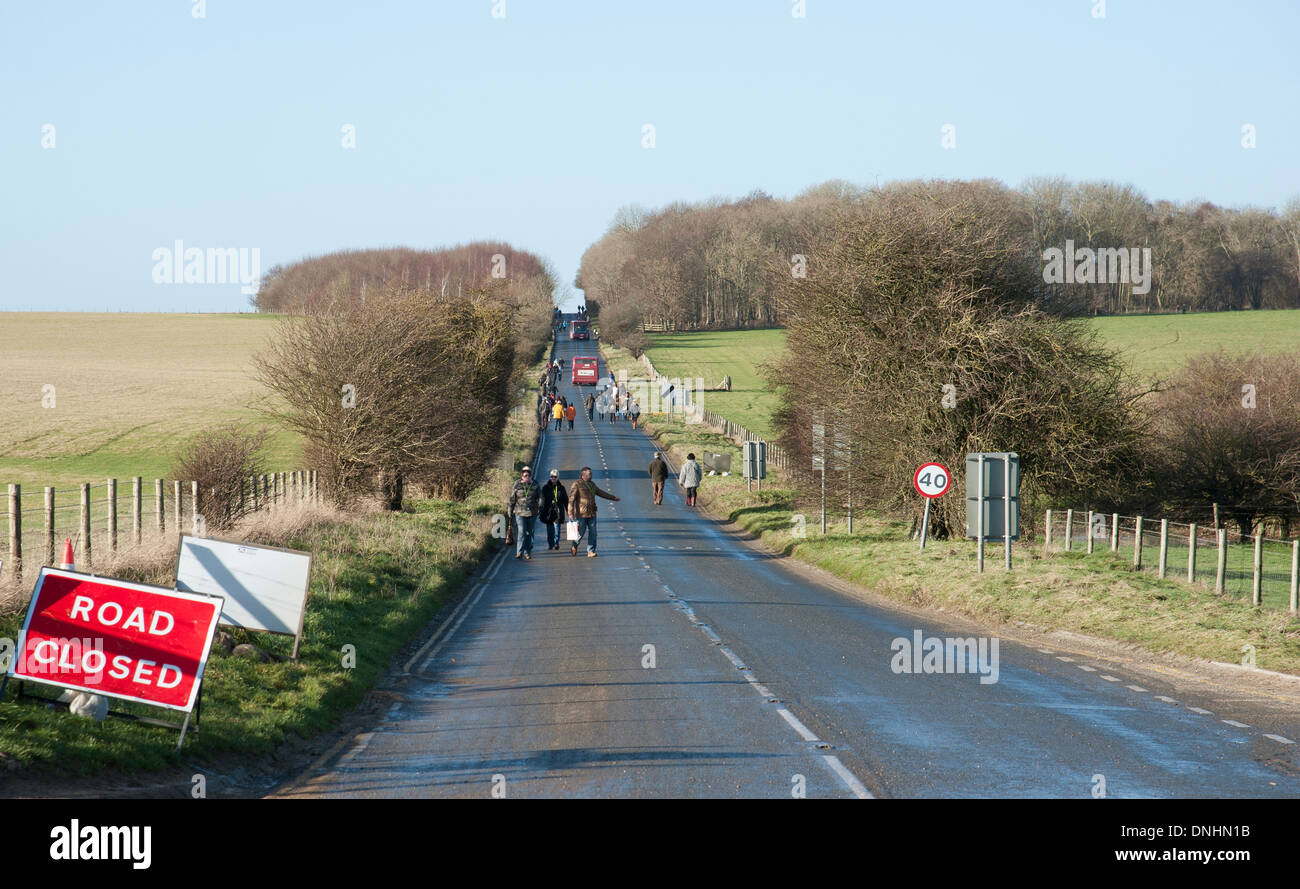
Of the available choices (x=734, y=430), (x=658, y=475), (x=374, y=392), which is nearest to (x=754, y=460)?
(x=658, y=475)

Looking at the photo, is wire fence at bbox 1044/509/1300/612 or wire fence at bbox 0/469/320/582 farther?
wire fence at bbox 1044/509/1300/612

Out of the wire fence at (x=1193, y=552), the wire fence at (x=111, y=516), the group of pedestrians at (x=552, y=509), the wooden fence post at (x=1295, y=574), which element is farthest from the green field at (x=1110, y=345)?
the wooden fence post at (x=1295, y=574)

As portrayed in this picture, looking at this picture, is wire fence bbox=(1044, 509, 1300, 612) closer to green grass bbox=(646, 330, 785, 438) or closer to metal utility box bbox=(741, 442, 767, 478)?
metal utility box bbox=(741, 442, 767, 478)

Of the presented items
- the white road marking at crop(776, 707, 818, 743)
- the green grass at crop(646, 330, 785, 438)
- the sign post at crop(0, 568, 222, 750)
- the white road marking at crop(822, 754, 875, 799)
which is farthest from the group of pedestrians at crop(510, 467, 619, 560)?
the green grass at crop(646, 330, 785, 438)

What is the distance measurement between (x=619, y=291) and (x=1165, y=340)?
6468 centimetres

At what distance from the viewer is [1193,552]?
20.1 m

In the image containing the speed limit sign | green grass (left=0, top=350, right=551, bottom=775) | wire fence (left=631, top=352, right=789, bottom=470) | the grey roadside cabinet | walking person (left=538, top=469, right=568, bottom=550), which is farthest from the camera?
wire fence (left=631, top=352, right=789, bottom=470)

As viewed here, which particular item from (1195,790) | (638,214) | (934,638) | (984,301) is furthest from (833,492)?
(638,214)

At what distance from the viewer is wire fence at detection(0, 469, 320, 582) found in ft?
44.5

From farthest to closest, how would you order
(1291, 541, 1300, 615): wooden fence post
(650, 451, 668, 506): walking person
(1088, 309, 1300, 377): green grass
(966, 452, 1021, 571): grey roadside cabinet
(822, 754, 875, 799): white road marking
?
(1088, 309, 1300, 377): green grass < (650, 451, 668, 506): walking person < (966, 452, 1021, 571): grey roadside cabinet < (1291, 541, 1300, 615): wooden fence post < (822, 754, 875, 799): white road marking

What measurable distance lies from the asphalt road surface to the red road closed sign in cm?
129

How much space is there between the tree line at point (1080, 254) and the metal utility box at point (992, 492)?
55.0 meters

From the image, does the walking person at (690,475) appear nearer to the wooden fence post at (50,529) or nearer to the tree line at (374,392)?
the tree line at (374,392)
